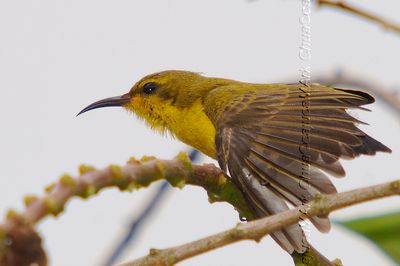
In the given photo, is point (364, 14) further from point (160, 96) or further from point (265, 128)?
point (160, 96)

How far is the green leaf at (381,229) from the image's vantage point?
221 cm

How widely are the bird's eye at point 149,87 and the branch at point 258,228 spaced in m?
3.45

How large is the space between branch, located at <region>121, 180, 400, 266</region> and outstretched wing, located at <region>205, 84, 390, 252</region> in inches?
25.8

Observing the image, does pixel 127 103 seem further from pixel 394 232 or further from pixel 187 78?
pixel 394 232

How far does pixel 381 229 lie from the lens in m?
2.21

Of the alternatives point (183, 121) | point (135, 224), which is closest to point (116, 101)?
point (183, 121)

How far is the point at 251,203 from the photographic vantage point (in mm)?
2656

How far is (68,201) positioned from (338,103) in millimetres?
2601

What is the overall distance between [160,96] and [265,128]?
1.33 metres

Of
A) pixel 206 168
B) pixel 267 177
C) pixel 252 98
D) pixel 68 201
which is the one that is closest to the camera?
pixel 68 201

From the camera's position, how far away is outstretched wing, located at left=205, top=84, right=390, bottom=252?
2.75 metres

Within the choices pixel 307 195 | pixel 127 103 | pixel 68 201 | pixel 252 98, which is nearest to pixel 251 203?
pixel 307 195

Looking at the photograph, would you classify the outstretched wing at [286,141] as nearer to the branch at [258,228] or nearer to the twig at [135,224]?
the twig at [135,224]

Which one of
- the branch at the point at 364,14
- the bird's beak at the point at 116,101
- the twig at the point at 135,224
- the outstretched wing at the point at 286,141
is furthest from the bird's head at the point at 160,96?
the branch at the point at 364,14
